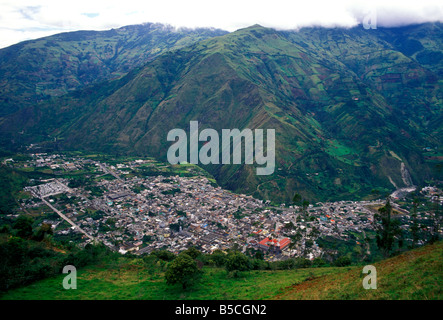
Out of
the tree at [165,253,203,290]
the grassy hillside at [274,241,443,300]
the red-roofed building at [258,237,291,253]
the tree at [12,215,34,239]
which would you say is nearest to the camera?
the grassy hillside at [274,241,443,300]

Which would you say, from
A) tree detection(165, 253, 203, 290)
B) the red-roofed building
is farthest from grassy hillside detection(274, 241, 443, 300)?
the red-roofed building

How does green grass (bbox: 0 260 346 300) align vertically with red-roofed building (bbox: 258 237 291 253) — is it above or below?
above

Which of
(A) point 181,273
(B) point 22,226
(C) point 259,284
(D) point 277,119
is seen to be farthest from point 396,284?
(D) point 277,119

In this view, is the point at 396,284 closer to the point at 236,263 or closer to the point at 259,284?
the point at 259,284

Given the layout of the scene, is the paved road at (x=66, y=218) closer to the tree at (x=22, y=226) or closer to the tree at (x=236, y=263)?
the tree at (x=22, y=226)

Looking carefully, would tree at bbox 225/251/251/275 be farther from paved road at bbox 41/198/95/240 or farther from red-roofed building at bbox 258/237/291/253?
paved road at bbox 41/198/95/240

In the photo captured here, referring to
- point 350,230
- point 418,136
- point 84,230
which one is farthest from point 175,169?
point 418,136
